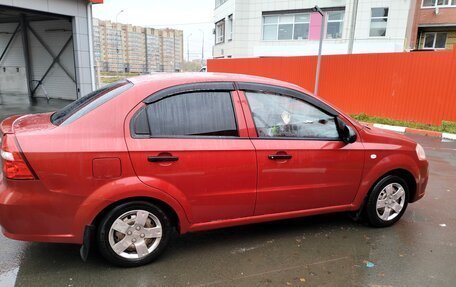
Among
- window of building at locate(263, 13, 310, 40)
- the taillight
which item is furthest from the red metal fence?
window of building at locate(263, 13, 310, 40)

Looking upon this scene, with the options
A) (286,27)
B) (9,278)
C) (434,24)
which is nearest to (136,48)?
(286,27)

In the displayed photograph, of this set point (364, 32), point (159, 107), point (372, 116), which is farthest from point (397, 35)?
point (159, 107)

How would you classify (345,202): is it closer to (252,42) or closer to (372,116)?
(372,116)

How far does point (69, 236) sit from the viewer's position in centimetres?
280

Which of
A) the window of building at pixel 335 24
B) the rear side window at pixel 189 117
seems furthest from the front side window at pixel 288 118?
the window of building at pixel 335 24

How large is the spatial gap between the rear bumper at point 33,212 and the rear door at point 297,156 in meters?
1.63

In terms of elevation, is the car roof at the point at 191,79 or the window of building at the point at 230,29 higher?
the window of building at the point at 230,29

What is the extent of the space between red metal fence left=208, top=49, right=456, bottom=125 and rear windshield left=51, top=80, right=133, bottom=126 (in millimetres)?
10555

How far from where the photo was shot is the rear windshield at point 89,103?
9.63 ft

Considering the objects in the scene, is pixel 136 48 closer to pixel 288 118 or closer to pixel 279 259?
pixel 288 118

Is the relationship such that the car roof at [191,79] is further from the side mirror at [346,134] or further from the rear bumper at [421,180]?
the rear bumper at [421,180]

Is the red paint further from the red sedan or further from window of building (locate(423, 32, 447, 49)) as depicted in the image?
window of building (locate(423, 32, 447, 49))

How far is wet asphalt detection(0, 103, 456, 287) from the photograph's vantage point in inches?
116

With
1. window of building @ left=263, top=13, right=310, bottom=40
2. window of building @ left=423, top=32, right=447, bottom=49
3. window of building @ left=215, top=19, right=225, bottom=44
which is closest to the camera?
window of building @ left=423, top=32, right=447, bottom=49
